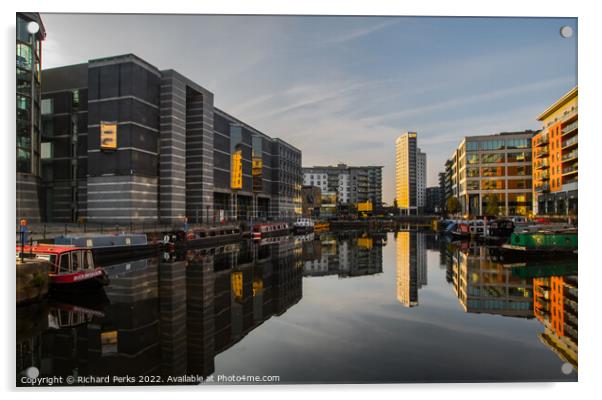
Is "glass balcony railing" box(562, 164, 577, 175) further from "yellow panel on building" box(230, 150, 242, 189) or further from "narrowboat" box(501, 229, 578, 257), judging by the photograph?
"yellow panel on building" box(230, 150, 242, 189)

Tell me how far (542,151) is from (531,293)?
77838mm

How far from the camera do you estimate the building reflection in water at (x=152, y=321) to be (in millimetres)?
11188

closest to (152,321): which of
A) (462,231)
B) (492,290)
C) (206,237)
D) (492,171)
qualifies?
(492,290)

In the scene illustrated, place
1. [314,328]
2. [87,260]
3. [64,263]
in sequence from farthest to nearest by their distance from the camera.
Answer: [87,260]
[64,263]
[314,328]

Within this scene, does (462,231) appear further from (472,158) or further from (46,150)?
(46,150)

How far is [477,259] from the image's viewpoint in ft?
132

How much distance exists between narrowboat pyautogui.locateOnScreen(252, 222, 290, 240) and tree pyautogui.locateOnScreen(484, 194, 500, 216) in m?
55.8

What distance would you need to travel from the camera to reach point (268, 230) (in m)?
80.6

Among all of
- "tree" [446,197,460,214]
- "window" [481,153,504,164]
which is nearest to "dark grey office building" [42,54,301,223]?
"window" [481,153,504,164]

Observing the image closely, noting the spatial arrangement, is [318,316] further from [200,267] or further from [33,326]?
[200,267]

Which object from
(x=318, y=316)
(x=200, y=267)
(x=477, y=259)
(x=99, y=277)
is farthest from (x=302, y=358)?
(x=477, y=259)

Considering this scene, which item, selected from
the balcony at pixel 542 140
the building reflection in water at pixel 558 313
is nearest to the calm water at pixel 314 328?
the building reflection in water at pixel 558 313

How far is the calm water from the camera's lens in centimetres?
1076
